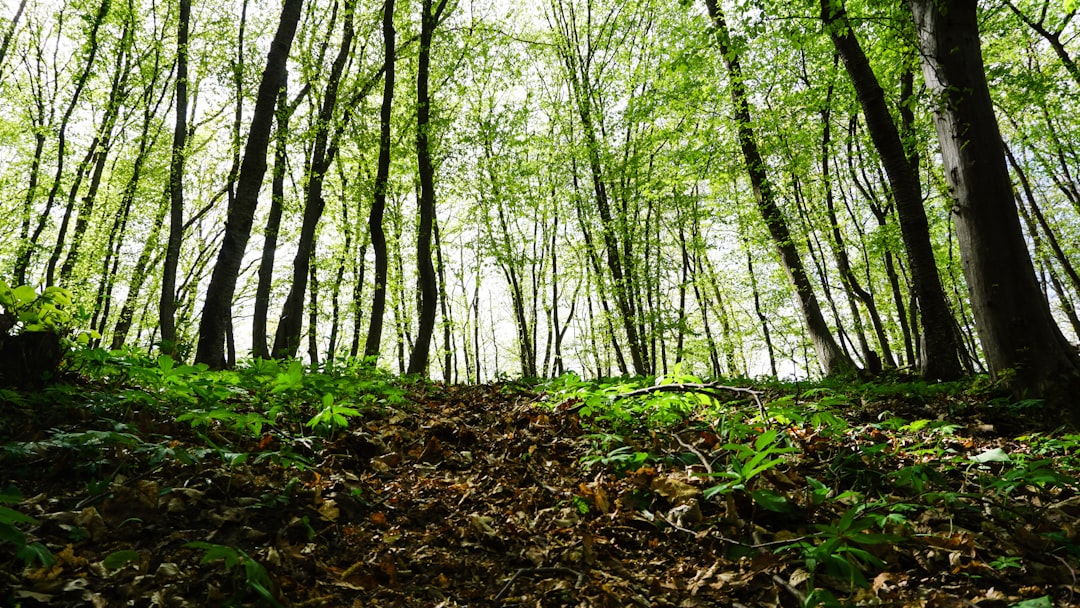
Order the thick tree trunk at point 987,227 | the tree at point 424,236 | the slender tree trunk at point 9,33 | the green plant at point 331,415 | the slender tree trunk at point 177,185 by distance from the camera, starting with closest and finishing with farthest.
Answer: the green plant at point 331,415, the thick tree trunk at point 987,227, the tree at point 424,236, the slender tree trunk at point 177,185, the slender tree trunk at point 9,33

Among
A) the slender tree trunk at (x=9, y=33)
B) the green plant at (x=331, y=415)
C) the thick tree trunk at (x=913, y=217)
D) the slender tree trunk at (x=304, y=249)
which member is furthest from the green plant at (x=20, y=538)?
the slender tree trunk at (x=9, y=33)

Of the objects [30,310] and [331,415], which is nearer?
[30,310]

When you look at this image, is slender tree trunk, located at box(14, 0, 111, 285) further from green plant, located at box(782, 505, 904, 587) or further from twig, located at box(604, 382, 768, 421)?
green plant, located at box(782, 505, 904, 587)

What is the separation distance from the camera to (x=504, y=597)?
213cm

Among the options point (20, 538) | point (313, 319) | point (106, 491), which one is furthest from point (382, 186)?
point (313, 319)

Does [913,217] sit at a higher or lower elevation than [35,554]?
higher

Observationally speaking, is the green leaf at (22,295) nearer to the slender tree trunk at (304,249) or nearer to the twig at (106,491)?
the twig at (106,491)

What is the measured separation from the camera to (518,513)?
2.90 metres

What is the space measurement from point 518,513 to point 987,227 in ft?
15.5

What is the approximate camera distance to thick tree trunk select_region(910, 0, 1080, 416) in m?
4.36

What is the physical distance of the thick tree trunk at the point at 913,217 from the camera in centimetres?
628

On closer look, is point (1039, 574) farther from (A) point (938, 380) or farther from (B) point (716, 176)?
(B) point (716, 176)

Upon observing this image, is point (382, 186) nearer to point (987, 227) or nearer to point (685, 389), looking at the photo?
point (685, 389)

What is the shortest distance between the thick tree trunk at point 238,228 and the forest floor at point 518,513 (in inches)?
97.7
